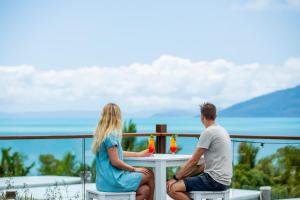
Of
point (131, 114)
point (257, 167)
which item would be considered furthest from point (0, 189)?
point (131, 114)

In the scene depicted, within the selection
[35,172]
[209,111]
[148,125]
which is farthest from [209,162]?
[148,125]

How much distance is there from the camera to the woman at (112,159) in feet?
19.4

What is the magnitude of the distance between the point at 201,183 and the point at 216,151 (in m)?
0.30

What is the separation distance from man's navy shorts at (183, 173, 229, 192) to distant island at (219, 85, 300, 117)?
89.9ft

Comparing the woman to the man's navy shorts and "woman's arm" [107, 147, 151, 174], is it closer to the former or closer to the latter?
"woman's arm" [107, 147, 151, 174]

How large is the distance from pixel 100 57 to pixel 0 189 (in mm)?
27298

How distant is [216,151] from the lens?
592 centimetres

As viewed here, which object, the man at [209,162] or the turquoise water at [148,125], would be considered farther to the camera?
the turquoise water at [148,125]

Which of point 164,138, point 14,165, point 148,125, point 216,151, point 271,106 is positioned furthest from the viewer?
point 271,106

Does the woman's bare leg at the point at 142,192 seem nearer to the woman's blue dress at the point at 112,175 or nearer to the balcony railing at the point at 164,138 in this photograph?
the woman's blue dress at the point at 112,175

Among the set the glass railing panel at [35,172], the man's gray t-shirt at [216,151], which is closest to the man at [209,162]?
the man's gray t-shirt at [216,151]

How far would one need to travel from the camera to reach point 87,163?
799cm

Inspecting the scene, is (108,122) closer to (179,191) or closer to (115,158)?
(115,158)

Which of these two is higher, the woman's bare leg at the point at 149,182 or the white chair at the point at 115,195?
the woman's bare leg at the point at 149,182
